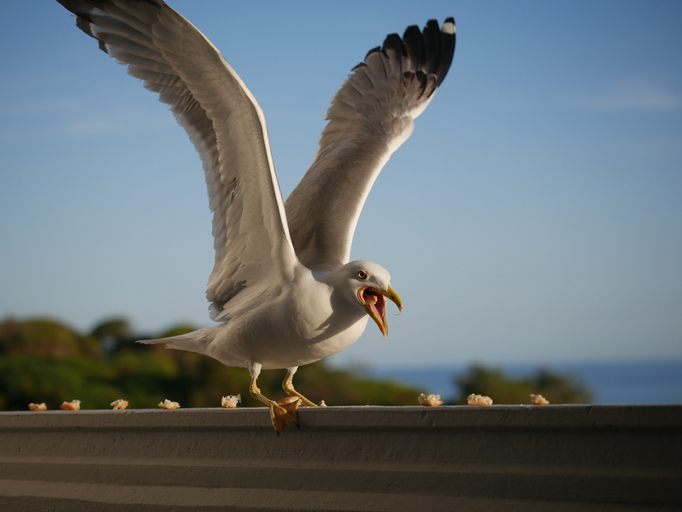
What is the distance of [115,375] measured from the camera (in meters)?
11.6

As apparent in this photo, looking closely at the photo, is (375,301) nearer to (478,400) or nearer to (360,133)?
(478,400)

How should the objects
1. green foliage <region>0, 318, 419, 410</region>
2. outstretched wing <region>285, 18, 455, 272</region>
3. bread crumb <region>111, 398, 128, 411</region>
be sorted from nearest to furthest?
bread crumb <region>111, 398, 128, 411</region> → outstretched wing <region>285, 18, 455, 272</region> → green foliage <region>0, 318, 419, 410</region>

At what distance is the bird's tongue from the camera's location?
1383mm

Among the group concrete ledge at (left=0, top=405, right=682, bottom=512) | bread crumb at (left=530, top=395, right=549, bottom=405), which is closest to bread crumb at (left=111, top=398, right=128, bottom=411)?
concrete ledge at (left=0, top=405, right=682, bottom=512)

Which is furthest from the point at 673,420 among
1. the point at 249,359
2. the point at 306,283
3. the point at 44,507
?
the point at 44,507

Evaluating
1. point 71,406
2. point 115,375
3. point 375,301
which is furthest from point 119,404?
point 115,375

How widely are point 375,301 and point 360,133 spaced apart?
1.01 metres

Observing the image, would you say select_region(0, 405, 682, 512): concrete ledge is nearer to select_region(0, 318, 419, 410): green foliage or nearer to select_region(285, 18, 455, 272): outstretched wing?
select_region(285, 18, 455, 272): outstretched wing

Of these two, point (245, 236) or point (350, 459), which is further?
point (245, 236)

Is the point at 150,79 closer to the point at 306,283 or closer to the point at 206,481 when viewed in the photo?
the point at 306,283

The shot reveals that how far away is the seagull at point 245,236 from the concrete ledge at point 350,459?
0.11 m

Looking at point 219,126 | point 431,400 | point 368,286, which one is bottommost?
point 431,400

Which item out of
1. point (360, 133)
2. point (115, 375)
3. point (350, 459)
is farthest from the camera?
point (115, 375)

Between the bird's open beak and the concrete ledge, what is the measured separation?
27 cm
